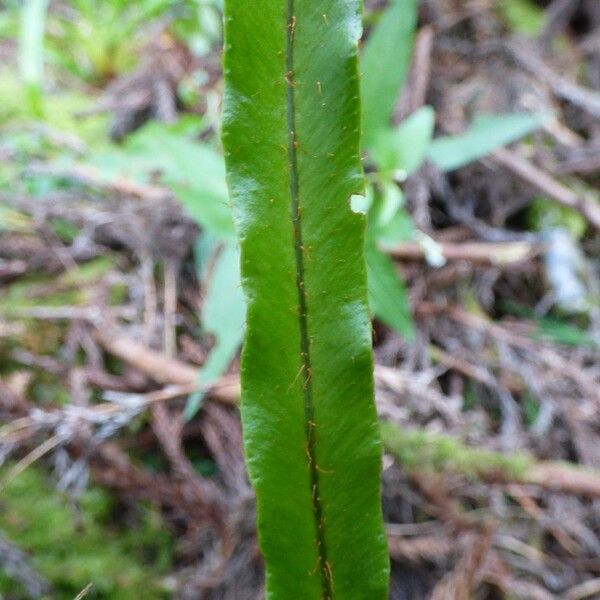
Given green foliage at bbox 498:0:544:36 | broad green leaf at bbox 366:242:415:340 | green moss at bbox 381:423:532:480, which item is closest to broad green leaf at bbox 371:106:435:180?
broad green leaf at bbox 366:242:415:340

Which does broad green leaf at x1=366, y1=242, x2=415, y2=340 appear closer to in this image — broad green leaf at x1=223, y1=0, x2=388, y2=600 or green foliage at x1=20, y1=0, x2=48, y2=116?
broad green leaf at x1=223, y1=0, x2=388, y2=600

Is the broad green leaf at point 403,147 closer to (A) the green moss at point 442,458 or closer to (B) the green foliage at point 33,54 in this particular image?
(A) the green moss at point 442,458

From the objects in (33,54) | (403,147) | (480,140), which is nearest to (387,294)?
(403,147)

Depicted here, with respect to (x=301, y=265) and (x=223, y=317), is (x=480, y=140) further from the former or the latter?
(x=301, y=265)

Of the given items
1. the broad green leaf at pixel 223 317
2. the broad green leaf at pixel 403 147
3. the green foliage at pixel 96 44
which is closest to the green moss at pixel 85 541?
the broad green leaf at pixel 223 317

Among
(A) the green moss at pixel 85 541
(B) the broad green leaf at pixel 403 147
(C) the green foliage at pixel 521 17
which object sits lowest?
(A) the green moss at pixel 85 541

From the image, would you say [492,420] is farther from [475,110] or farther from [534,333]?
[475,110]
